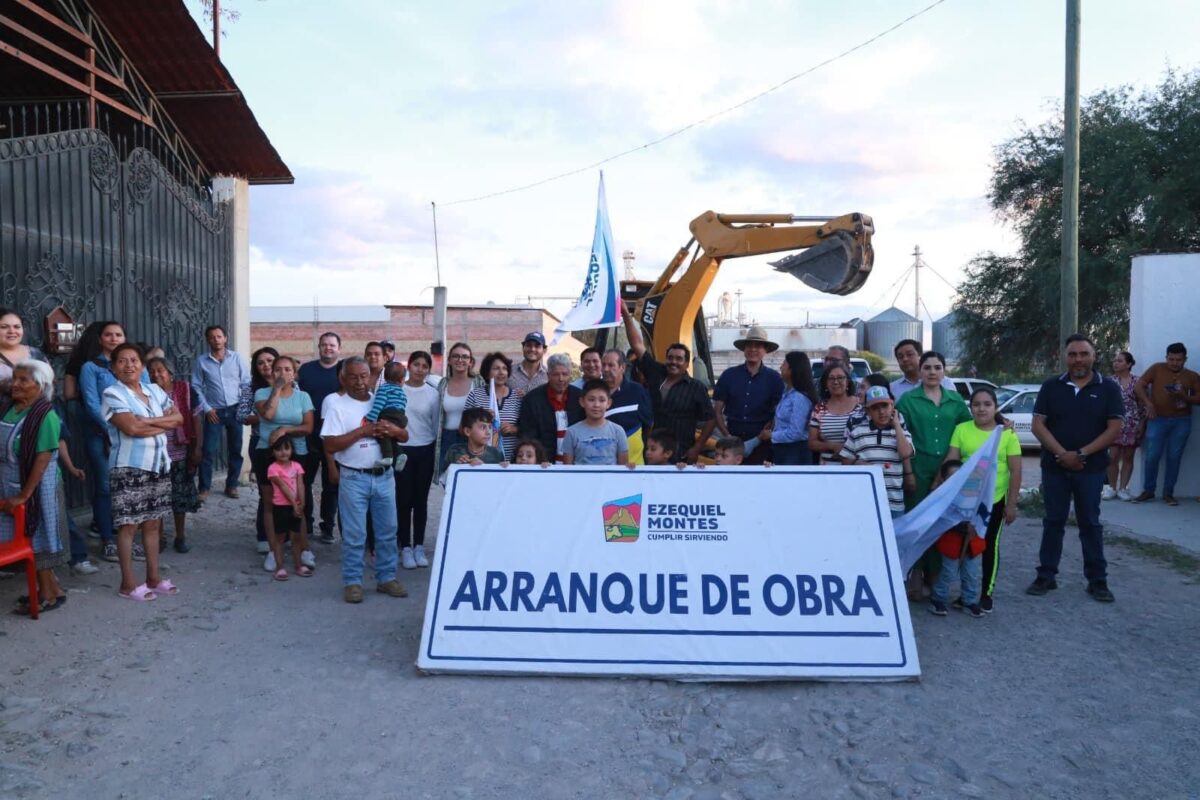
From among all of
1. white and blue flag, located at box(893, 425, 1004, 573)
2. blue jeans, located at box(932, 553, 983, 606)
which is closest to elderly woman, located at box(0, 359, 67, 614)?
white and blue flag, located at box(893, 425, 1004, 573)

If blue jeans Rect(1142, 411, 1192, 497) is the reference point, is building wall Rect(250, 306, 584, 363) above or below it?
above

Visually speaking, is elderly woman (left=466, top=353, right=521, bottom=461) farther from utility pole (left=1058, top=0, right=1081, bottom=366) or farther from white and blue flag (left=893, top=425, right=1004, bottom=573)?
utility pole (left=1058, top=0, right=1081, bottom=366)

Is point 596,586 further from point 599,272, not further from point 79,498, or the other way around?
point 79,498

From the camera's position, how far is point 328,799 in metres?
3.56

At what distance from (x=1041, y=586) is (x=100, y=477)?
23.4 ft

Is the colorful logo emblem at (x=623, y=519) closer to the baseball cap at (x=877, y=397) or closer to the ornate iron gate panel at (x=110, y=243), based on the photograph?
the baseball cap at (x=877, y=397)

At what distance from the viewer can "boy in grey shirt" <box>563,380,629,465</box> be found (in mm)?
6059

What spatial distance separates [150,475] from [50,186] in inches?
128

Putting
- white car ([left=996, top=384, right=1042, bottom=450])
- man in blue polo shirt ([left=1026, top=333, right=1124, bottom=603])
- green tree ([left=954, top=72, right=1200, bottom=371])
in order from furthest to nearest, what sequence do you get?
green tree ([left=954, top=72, right=1200, bottom=371]) → white car ([left=996, top=384, right=1042, bottom=450]) → man in blue polo shirt ([left=1026, top=333, right=1124, bottom=603])

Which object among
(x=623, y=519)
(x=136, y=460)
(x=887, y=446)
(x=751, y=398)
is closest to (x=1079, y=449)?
(x=887, y=446)

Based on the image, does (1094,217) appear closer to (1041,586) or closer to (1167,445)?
(1167,445)

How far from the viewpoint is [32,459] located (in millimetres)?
5695

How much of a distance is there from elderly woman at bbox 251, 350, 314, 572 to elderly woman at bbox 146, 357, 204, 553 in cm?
50

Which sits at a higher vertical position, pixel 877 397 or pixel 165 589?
pixel 877 397
